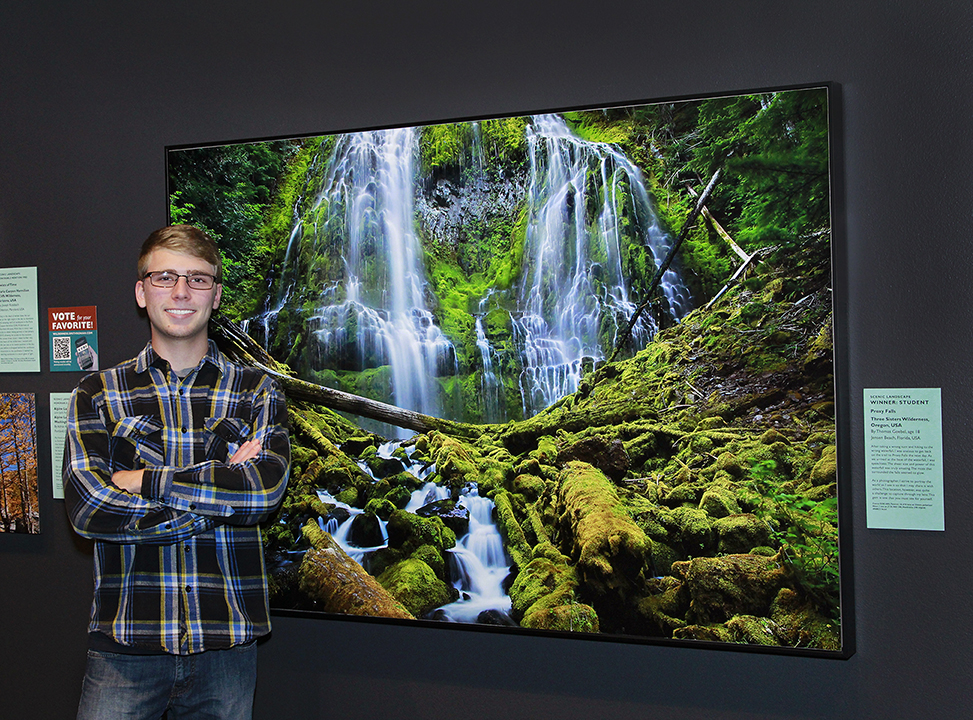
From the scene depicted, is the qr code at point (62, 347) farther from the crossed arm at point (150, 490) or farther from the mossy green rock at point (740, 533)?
the mossy green rock at point (740, 533)

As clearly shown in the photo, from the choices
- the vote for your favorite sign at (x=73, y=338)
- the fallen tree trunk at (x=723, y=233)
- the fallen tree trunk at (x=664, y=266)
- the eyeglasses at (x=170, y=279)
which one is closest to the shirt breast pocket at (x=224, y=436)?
the eyeglasses at (x=170, y=279)

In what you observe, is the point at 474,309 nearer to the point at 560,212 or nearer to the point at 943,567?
the point at 560,212

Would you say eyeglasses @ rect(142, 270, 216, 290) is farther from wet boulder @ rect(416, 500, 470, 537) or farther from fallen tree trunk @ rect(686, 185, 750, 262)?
fallen tree trunk @ rect(686, 185, 750, 262)

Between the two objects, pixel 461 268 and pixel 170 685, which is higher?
pixel 461 268

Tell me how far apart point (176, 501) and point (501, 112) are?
1.29 meters

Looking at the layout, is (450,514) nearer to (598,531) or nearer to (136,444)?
(598,531)

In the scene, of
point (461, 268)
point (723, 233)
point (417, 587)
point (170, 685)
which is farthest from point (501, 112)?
point (170, 685)

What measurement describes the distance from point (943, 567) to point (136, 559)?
73.3 inches

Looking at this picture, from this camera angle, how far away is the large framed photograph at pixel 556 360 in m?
1.75

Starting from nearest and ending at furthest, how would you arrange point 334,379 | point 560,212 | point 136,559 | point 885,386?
1. point 136,559
2. point 885,386
3. point 560,212
4. point 334,379

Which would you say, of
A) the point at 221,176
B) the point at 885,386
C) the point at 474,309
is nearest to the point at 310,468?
the point at 474,309

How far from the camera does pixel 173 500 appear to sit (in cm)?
157

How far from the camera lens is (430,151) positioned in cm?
200

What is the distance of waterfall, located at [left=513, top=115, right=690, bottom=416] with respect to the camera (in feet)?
6.14
